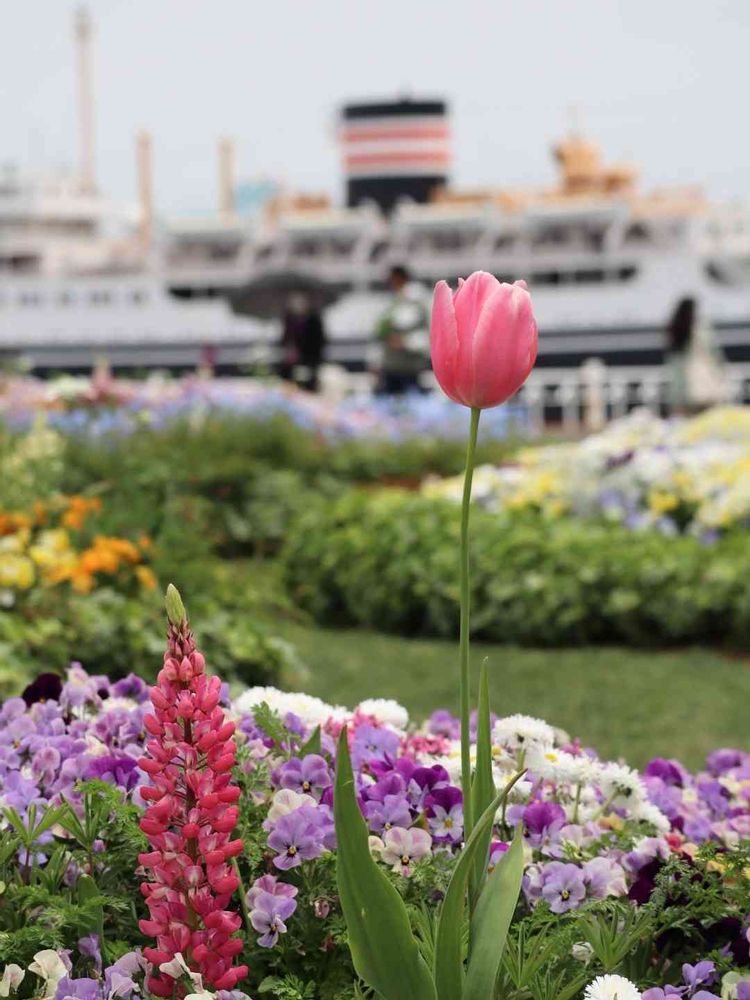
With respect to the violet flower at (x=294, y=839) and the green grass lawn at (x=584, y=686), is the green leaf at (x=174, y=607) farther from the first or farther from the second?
the green grass lawn at (x=584, y=686)

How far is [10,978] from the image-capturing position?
1.89 m

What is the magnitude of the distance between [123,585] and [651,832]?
137 inches

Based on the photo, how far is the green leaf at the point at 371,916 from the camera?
1.69 m

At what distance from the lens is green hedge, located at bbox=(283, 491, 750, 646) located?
6793 millimetres

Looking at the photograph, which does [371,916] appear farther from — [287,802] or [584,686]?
[584,686]

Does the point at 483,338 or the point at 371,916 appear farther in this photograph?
the point at 483,338

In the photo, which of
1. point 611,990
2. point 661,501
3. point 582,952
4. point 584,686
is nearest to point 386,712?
point 582,952

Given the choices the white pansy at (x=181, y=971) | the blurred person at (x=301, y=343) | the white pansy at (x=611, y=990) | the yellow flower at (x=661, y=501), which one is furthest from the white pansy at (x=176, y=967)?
the blurred person at (x=301, y=343)

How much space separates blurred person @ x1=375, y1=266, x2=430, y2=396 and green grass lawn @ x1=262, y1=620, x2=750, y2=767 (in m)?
6.24

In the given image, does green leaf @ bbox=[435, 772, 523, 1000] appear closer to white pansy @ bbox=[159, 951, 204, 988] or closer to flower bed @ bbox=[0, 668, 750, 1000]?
flower bed @ bbox=[0, 668, 750, 1000]

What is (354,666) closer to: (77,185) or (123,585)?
(123,585)

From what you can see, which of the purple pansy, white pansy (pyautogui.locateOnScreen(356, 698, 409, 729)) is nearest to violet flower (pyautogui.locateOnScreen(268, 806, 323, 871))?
the purple pansy

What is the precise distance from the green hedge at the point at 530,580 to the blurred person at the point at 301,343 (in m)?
6.66

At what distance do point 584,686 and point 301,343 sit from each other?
29.7 ft
